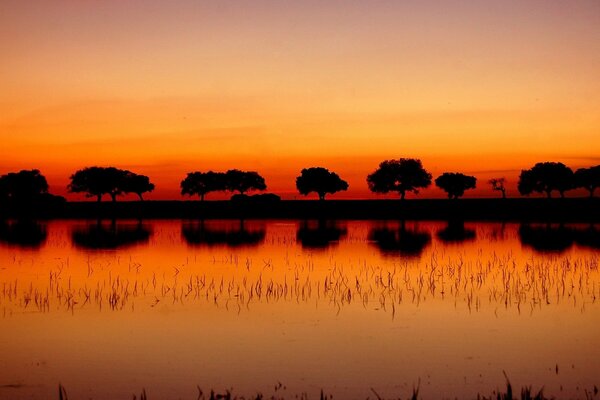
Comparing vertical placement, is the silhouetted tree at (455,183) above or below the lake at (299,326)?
above

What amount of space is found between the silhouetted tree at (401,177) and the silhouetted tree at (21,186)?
3424 inches

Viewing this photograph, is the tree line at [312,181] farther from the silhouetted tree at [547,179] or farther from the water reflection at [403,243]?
Answer: the water reflection at [403,243]

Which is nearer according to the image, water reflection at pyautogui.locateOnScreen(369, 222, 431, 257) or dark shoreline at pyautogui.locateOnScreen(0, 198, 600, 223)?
water reflection at pyautogui.locateOnScreen(369, 222, 431, 257)

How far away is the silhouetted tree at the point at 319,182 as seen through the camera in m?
179

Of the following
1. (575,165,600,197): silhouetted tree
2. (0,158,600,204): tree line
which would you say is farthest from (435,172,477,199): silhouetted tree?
(575,165,600,197): silhouetted tree

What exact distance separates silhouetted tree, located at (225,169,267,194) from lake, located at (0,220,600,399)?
484ft

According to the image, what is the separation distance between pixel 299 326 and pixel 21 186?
175 meters

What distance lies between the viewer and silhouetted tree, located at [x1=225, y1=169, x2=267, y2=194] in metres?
190

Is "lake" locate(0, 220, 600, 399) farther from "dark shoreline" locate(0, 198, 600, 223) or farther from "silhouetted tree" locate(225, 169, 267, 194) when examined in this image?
"silhouetted tree" locate(225, 169, 267, 194)

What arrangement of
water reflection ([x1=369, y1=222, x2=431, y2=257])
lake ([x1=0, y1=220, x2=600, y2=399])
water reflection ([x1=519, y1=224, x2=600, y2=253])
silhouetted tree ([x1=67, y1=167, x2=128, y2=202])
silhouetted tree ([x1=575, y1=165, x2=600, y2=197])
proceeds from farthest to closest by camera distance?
1. silhouetted tree ([x1=67, y1=167, x2=128, y2=202])
2. silhouetted tree ([x1=575, y1=165, x2=600, y2=197])
3. water reflection ([x1=519, y1=224, x2=600, y2=253])
4. water reflection ([x1=369, y1=222, x2=431, y2=257])
5. lake ([x1=0, y1=220, x2=600, y2=399])

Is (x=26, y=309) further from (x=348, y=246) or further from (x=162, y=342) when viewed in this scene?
(x=348, y=246)

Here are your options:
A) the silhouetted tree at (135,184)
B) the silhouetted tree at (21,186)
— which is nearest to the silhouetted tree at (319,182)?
the silhouetted tree at (135,184)

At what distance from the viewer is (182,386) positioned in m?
15.1

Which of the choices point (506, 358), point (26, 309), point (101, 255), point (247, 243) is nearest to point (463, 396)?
point (506, 358)
